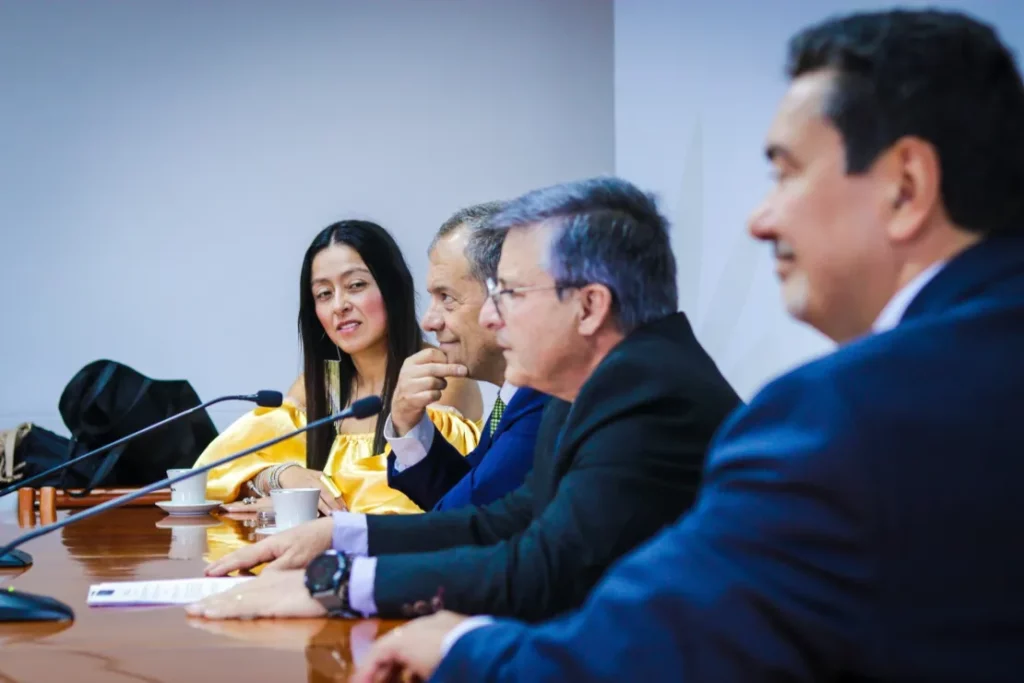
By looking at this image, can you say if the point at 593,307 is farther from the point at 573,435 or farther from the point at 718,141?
the point at 718,141

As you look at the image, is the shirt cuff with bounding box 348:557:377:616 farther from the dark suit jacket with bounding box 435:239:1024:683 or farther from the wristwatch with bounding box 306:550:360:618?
the dark suit jacket with bounding box 435:239:1024:683

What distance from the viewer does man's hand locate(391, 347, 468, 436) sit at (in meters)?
2.63

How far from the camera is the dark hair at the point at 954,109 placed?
884 millimetres

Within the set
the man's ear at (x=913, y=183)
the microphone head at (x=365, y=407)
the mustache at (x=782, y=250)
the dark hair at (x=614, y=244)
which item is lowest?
the microphone head at (x=365, y=407)

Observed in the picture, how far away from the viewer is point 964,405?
0.77 meters

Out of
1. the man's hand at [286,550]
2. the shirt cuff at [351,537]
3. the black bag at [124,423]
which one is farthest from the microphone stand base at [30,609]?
the black bag at [124,423]

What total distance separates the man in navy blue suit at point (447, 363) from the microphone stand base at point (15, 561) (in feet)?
2.72

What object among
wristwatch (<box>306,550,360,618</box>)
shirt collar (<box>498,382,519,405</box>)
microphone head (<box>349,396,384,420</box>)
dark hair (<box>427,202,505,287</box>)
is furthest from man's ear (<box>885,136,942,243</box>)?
dark hair (<box>427,202,505,287</box>)

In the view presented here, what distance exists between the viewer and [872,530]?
2.47ft

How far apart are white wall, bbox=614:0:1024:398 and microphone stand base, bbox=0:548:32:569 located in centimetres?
148

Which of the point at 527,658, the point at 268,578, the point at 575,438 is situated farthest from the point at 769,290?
the point at 527,658

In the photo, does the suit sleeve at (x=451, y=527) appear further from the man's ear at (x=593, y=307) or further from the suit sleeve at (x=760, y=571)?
the suit sleeve at (x=760, y=571)

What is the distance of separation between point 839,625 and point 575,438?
0.73 m

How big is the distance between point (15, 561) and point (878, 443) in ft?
5.23
